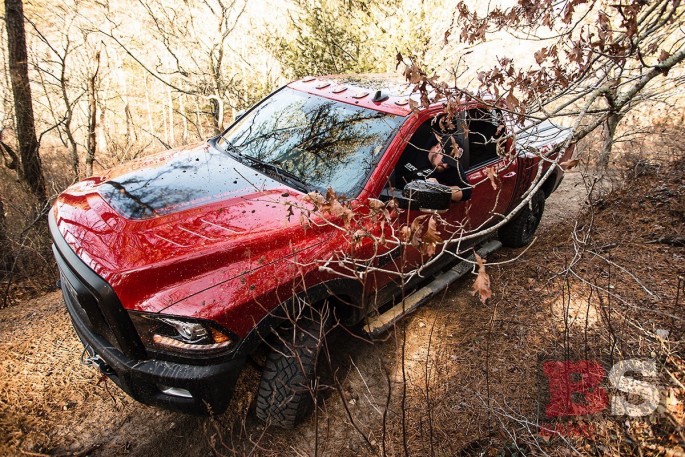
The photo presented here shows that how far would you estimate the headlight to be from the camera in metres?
2.07

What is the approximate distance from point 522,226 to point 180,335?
3723 mm

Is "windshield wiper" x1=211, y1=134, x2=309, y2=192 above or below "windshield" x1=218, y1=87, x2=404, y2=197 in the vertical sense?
below

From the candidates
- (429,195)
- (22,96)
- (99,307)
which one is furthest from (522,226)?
(22,96)

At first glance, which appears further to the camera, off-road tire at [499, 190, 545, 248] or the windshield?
off-road tire at [499, 190, 545, 248]

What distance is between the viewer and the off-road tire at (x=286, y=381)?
7.91ft

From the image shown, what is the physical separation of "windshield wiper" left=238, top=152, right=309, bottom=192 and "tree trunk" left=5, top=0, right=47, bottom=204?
12.0ft

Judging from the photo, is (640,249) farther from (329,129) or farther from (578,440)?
(329,129)

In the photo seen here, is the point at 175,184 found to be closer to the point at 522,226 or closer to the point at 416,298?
the point at 416,298

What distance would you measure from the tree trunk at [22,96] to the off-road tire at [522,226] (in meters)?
5.75

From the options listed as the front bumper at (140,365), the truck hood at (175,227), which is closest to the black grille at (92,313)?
the front bumper at (140,365)

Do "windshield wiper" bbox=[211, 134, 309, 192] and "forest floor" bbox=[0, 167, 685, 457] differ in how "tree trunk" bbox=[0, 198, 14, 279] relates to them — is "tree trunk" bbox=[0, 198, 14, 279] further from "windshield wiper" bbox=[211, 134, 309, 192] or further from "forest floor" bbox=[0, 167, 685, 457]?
"windshield wiper" bbox=[211, 134, 309, 192]

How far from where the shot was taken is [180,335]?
6.89ft

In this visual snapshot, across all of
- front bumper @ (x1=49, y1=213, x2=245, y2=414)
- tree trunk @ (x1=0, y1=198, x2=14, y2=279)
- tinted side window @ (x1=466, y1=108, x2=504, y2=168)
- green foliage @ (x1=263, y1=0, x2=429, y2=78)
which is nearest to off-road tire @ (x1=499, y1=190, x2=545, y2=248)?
tinted side window @ (x1=466, y1=108, x2=504, y2=168)

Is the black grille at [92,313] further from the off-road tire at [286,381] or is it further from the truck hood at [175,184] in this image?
the off-road tire at [286,381]
